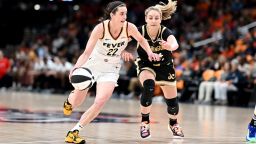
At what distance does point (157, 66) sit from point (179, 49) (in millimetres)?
15118

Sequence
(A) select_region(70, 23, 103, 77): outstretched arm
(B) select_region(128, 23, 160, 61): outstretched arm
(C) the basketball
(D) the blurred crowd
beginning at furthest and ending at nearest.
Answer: (D) the blurred crowd → (B) select_region(128, 23, 160, 61): outstretched arm → (A) select_region(70, 23, 103, 77): outstretched arm → (C) the basketball

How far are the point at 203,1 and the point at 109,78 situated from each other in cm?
1980

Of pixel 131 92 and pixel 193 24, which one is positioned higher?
pixel 193 24

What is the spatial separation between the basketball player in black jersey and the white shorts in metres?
0.83

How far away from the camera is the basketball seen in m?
8.16

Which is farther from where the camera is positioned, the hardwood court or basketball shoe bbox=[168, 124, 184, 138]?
basketball shoe bbox=[168, 124, 184, 138]

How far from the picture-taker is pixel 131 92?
2225 cm

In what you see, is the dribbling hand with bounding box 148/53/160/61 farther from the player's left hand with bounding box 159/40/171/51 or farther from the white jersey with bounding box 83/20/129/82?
the white jersey with bounding box 83/20/129/82

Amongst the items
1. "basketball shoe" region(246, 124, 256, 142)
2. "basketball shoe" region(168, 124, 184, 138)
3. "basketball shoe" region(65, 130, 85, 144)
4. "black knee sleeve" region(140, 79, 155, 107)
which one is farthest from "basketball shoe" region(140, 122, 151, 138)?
"basketball shoe" region(246, 124, 256, 142)

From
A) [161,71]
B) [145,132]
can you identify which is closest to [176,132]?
[145,132]

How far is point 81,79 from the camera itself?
26.8 ft

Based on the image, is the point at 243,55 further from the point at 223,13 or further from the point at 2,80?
the point at 2,80

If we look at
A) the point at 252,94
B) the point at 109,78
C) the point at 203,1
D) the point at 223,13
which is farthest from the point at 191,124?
the point at 203,1

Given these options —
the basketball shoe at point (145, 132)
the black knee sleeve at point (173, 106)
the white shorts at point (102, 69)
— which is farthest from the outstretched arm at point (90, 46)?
the black knee sleeve at point (173, 106)
